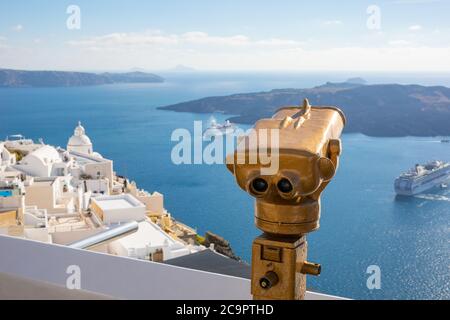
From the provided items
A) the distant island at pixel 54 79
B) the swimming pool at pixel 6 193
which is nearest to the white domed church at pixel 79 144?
the swimming pool at pixel 6 193

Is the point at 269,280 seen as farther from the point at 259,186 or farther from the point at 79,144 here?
the point at 79,144

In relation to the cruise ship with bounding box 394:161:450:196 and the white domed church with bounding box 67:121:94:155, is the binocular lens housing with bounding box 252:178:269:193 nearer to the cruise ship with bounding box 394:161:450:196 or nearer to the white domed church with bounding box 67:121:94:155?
the white domed church with bounding box 67:121:94:155

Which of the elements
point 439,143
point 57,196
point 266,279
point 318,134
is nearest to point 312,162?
point 318,134

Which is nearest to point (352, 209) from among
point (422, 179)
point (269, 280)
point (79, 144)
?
point (422, 179)

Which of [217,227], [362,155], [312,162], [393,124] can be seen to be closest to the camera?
[312,162]

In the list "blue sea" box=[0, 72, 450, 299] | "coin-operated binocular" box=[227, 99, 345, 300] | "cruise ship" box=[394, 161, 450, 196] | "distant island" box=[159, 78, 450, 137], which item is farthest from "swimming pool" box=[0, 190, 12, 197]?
"distant island" box=[159, 78, 450, 137]
